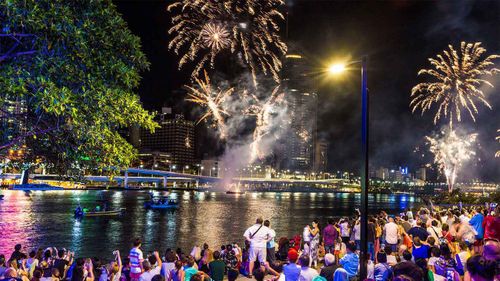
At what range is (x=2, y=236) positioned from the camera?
40.3 m

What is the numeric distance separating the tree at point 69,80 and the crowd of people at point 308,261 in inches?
112

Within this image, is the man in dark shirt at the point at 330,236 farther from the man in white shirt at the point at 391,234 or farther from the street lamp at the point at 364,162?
the street lamp at the point at 364,162

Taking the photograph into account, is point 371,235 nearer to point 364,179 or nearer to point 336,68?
point 364,179

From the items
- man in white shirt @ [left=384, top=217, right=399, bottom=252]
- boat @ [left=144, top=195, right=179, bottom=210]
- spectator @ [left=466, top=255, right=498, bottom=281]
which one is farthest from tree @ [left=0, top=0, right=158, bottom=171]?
boat @ [left=144, top=195, right=179, bottom=210]

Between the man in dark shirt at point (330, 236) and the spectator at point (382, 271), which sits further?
the man in dark shirt at point (330, 236)

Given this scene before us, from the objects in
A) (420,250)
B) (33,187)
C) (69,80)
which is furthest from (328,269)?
(33,187)

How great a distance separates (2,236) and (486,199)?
46.7 metres

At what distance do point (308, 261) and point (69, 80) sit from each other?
5.89m

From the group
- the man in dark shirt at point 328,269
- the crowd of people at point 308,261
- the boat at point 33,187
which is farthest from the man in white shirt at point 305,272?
the boat at point 33,187

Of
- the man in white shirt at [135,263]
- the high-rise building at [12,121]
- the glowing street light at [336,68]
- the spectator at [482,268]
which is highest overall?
the glowing street light at [336,68]

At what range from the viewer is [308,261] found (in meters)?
8.00

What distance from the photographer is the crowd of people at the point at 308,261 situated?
7820 millimetres

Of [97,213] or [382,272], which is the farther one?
[97,213]

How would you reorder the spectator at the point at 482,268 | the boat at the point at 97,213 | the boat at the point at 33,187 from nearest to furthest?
the spectator at the point at 482,268 < the boat at the point at 97,213 < the boat at the point at 33,187
